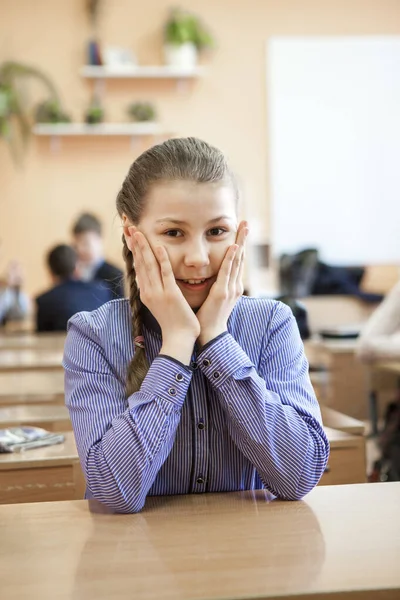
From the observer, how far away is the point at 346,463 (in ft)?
7.18

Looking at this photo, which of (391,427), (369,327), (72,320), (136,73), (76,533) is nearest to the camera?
(76,533)

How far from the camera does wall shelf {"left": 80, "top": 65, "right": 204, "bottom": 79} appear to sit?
6.86 metres

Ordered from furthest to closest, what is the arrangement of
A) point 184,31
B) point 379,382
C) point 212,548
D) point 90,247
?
1. point 184,31
2. point 90,247
3. point 379,382
4. point 212,548

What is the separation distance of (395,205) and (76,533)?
251 inches

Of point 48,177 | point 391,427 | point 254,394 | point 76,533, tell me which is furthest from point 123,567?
point 48,177

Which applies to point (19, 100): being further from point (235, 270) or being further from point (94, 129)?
point (235, 270)

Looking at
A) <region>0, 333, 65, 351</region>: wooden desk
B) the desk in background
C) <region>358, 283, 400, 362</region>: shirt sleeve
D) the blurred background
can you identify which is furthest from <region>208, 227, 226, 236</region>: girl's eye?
the blurred background

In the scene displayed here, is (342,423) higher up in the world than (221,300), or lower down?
lower down

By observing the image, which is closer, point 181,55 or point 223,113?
point 181,55

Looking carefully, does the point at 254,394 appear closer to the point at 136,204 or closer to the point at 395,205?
the point at 136,204

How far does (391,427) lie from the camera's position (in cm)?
336

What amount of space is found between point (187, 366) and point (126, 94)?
19.6 ft

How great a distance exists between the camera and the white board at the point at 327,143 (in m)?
7.06

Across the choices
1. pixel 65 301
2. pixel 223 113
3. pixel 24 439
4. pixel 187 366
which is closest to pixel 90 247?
pixel 65 301
